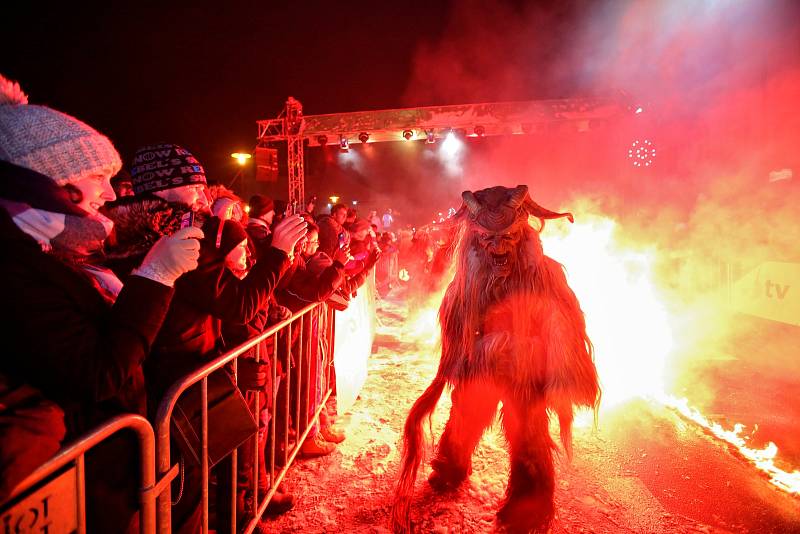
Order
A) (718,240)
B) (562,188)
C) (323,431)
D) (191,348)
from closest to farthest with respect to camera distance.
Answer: (191,348), (323,431), (718,240), (562,188)

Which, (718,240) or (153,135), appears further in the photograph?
(153,135)

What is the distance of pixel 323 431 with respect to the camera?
3955mm

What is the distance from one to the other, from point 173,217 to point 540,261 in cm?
235

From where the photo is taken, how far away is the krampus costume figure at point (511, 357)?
2.67 m

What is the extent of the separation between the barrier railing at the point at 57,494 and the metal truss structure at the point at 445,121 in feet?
43.9

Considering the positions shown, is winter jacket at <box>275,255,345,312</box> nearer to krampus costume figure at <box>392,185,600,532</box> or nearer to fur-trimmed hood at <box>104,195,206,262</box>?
krampus costume figure at <box>392,185,600,532</box>

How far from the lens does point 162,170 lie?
2.09 metres

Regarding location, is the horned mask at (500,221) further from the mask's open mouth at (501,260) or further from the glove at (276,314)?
Answer: the glove at (276,314)

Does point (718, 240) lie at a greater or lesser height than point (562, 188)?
lesser

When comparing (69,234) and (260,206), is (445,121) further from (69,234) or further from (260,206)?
(69,234)

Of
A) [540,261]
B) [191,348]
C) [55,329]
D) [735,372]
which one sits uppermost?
[540,261]

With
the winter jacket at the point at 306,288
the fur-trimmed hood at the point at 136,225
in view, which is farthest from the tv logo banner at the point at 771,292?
the fur-trimmed hood at the point at 136,225

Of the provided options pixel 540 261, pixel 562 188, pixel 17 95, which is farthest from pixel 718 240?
pixel 562 188

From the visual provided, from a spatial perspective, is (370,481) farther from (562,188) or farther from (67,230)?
(562,188)
